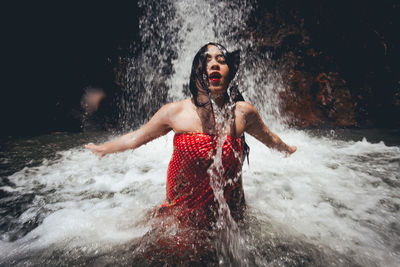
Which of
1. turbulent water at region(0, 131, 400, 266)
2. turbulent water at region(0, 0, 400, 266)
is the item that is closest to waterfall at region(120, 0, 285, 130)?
turbulent water at region(0, 0, 400, 266)

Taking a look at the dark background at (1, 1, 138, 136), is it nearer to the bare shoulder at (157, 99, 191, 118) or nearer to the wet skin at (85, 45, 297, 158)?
the wet skin at (85, 45, 297, 158)

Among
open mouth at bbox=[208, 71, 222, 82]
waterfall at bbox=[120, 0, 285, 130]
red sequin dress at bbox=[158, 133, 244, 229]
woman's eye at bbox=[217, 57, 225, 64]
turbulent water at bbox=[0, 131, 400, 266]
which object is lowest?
turbulent water at bbox=[0, 131, 400, 266]

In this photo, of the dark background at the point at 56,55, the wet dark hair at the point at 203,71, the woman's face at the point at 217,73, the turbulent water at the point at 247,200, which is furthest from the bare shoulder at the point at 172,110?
the dark background at the point at 56,55

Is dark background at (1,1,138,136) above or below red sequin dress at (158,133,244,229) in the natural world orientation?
above

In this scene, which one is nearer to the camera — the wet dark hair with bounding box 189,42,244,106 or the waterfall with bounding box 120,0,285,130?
the wet dark hair with bounding box 189,42,244,106

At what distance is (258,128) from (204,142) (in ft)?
2.00

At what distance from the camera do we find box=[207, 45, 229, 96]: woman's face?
1537mm

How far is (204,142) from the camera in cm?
146

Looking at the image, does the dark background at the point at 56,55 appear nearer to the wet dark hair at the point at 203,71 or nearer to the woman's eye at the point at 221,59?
the wet dark hair at the point at 203,71

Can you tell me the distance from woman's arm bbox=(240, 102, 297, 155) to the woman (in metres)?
0.01

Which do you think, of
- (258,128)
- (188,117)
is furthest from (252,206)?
(188,117)

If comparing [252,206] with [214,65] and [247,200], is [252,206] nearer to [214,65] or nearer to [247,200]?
[247,200]

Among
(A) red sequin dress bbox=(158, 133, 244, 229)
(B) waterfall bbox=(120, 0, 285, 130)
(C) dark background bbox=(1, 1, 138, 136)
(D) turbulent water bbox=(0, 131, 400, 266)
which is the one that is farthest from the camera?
(C) dark background bbox=(1, 1, 138, 136)

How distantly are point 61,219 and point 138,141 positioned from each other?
1370 millimetres
